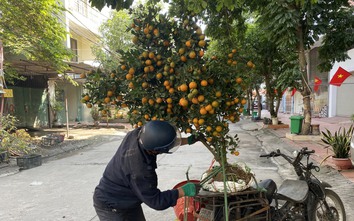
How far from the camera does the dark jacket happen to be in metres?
2.10

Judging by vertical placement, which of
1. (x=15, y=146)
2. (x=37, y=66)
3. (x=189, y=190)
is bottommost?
(x=15, y=146)

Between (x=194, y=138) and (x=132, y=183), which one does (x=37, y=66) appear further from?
(x=132, y=183)

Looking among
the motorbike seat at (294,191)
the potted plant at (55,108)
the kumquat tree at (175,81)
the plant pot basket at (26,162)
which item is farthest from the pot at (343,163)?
the potted plant at (55,108)

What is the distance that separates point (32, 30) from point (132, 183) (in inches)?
342

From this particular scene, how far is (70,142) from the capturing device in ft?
38.8

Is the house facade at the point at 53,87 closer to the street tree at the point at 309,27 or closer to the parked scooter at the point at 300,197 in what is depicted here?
the street tree at the point at 309,27

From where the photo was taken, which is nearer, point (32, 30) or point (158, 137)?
point (158, 137)

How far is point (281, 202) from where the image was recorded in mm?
3164

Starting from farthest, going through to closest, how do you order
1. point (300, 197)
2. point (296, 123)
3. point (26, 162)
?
point (296, 123) < point (26, 162) < point (300, 197)

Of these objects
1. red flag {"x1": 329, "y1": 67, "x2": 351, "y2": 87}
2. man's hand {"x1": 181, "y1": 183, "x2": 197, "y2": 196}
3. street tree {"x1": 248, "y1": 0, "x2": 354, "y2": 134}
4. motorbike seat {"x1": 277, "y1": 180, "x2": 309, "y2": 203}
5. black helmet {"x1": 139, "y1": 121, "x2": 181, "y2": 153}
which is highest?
street tree {"x1": 248, "y1": 0, "x2": 354, "y2": 134}

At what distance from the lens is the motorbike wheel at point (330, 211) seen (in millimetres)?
3155

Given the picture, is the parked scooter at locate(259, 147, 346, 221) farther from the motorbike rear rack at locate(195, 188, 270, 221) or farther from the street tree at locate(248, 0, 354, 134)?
the street tree at locate(248, 0, 354, 134)

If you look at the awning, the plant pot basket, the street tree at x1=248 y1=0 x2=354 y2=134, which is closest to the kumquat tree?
the street tree at x1=248 y1=0 x2=354 y2=134

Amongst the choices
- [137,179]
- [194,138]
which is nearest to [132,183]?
[137,179]
